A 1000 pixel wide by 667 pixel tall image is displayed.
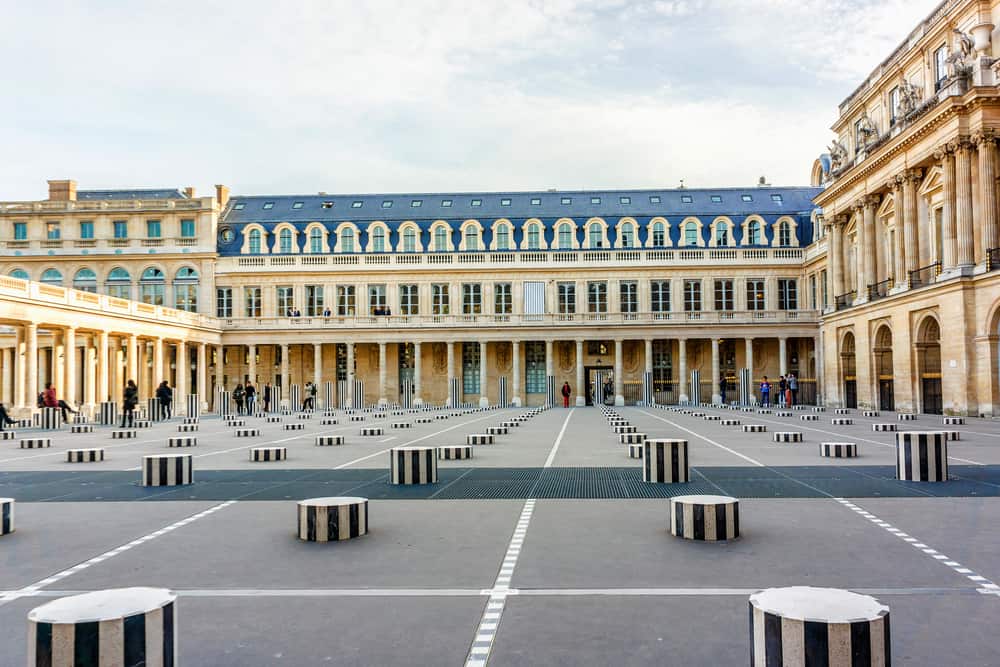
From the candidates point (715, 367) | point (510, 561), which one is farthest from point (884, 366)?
point (510, 561)

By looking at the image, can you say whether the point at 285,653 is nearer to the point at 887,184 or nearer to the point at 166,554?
the point at 166,554

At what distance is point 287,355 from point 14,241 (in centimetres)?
2422

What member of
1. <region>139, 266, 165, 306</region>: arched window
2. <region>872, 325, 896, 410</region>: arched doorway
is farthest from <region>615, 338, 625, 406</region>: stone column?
<region>139, 266, 165, 306</region>: arched window

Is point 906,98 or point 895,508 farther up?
point 906,98

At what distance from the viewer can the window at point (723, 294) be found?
67.9 m

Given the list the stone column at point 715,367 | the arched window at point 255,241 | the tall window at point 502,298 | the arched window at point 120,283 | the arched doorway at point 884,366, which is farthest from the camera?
the arched window at point 255,241

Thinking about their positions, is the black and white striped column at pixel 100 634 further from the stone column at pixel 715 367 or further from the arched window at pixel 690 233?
the arched window at pixel 690 233

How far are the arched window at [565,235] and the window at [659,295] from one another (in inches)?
301

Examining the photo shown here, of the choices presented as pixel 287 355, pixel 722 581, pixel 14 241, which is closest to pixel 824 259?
pixel 287 355

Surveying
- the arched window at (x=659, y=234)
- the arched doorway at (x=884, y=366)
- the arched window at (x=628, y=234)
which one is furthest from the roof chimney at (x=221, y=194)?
the arched doorway at (x=884, y=366)

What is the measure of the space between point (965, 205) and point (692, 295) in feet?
107

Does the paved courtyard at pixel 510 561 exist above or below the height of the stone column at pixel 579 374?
below

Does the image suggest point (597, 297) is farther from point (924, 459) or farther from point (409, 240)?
point (924, 459)

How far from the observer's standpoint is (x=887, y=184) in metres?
44.0
